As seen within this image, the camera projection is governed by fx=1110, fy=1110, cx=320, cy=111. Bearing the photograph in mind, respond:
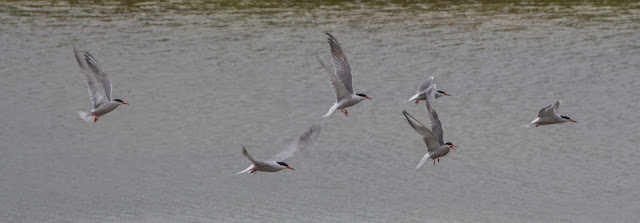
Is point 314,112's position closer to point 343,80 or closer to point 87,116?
point 343,80

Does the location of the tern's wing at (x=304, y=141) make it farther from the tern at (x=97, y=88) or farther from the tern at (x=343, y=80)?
the tern at (x=97, y=88)

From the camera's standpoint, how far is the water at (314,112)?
26859mm

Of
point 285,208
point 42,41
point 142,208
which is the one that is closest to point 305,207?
point 285,208

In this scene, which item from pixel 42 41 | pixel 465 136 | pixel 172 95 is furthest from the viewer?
pixel 42 41

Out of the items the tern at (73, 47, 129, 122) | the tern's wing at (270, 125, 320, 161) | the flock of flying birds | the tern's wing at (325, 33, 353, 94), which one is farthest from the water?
the tern's wing at (270, 125, 320, 161)

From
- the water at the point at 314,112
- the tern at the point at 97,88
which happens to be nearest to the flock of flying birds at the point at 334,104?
the tern at the point at 97,88

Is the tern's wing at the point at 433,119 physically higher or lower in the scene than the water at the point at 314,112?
higher

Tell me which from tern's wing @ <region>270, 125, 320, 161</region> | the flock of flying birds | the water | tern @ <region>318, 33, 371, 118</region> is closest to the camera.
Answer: tern's wing @ <region>270, 125, 320, 161</region>

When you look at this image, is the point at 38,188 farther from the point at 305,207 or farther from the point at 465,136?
the point at 465,136

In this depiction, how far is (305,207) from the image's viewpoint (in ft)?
86.3

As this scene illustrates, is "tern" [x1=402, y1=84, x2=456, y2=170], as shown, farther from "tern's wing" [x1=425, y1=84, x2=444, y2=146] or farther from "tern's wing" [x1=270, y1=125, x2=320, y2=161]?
"tern's wing" [x1=270, y1=125, x2=320, y2=161]

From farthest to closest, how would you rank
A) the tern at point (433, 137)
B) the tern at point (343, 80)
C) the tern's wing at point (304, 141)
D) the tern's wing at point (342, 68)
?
the tern's wing at point (342, 68), the tern at point (343, 80), the tern at point (433, 137), the tern's wing at point (304, 141)

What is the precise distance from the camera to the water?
26.9 meters

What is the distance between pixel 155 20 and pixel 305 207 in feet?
65.7
